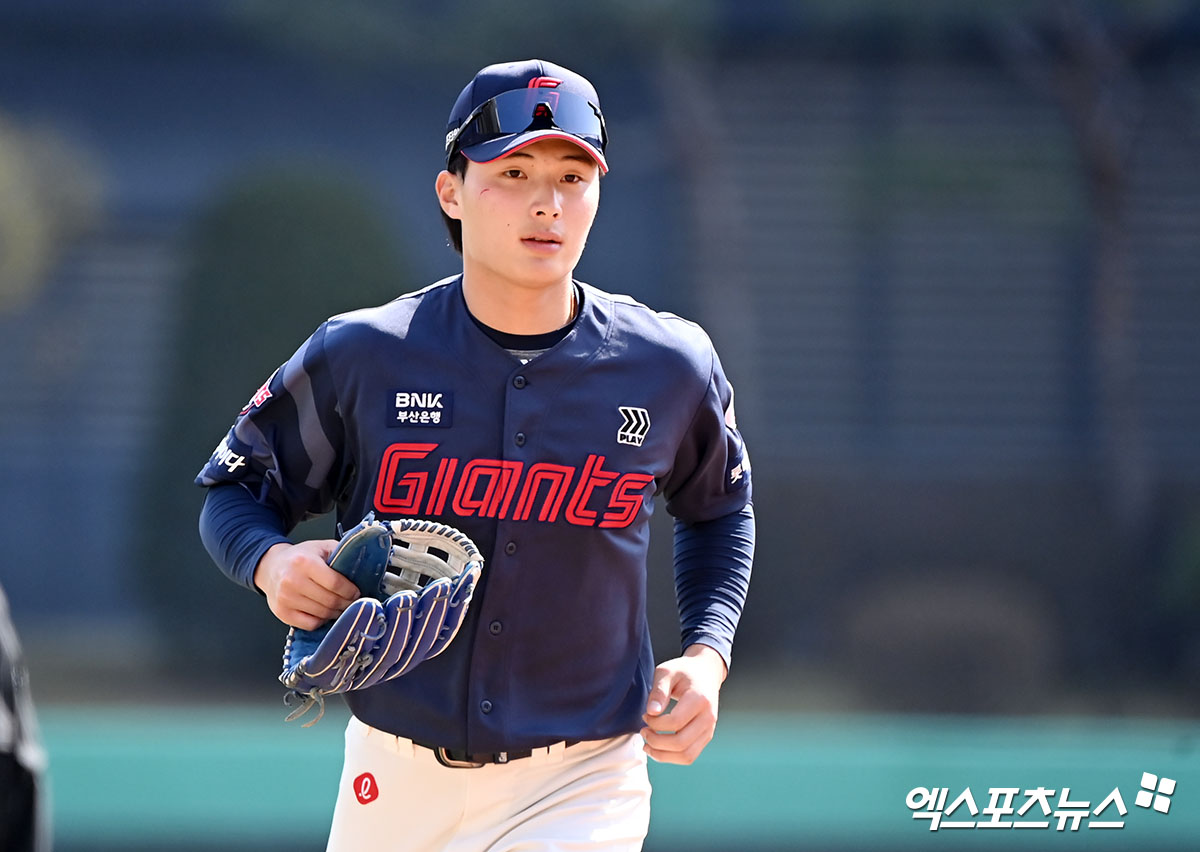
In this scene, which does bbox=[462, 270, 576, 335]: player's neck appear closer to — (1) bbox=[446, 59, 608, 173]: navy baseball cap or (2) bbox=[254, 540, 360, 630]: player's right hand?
(1) bbox=[446, 59, 608, 173]: navy baseball cap

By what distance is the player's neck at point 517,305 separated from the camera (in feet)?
8.64

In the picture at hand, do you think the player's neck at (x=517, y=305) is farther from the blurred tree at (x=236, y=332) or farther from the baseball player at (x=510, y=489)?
the blurred tree at (x=236, y=332)

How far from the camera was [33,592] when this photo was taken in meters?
12.3

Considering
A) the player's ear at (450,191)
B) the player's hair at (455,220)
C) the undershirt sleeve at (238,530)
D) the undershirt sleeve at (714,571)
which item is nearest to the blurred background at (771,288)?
the undershirt sleeve at (714,571)

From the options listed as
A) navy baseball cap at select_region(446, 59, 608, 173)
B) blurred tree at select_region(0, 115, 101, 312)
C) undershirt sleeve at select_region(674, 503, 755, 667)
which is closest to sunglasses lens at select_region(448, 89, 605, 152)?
navy baseball cap at select_region(446, 59, 608, 173)

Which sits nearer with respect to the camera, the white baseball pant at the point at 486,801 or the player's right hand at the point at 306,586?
the player's right hand at the point at 306,586

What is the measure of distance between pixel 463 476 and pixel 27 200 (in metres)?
9.78

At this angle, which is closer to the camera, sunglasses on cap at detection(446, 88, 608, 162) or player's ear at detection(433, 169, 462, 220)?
sunglasses on cap at detection(446, 88, 608, 162)

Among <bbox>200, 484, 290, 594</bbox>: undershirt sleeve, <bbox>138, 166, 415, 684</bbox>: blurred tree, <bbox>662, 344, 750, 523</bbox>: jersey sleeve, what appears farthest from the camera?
<bbox>138, 166, 415, 684</bbox>: blurred tree

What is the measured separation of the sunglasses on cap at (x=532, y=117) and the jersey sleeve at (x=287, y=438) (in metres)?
0.41

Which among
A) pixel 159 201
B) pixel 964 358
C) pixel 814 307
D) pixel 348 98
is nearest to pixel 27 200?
pixel 159 201

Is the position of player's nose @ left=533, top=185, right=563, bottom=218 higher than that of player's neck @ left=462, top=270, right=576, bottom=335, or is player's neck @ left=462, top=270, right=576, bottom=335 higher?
player's nose @ left=533, top=185, right=563, bottom=218

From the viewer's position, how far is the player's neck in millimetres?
2633

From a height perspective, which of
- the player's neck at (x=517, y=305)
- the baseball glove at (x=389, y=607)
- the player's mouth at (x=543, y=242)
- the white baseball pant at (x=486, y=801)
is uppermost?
the player's mouth at (x=543, y=242)
